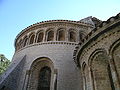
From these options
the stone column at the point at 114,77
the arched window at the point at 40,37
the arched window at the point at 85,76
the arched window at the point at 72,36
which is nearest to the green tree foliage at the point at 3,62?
the arched window at the point at 40,37

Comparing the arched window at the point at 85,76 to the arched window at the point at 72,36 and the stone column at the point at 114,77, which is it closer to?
the stone column at the point at 114,77

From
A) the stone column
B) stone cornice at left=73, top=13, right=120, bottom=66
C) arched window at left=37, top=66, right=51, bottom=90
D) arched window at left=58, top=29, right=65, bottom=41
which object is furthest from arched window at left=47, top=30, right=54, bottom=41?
the stone column

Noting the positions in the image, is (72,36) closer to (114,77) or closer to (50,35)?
(50,35)

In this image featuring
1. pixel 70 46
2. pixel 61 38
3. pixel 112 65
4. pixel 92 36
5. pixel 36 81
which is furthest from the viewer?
pixel 61 38

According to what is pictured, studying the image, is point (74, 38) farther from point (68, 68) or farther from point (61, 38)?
point (68, 68)

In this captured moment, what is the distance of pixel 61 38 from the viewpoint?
53.3ft

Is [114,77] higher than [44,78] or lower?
lower

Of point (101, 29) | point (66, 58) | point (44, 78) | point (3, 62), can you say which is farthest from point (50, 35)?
point (3, 62)

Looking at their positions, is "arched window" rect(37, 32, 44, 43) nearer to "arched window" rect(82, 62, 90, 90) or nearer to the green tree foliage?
"arched window" rect(82, 62, 90, 90)

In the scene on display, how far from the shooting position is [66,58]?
570 inches

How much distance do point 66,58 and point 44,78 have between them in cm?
271

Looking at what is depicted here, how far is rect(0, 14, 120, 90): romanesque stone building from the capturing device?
881 cm

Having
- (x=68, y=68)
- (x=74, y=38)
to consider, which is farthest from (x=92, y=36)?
(x=74, y=38)

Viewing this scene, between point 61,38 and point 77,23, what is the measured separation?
259cm
